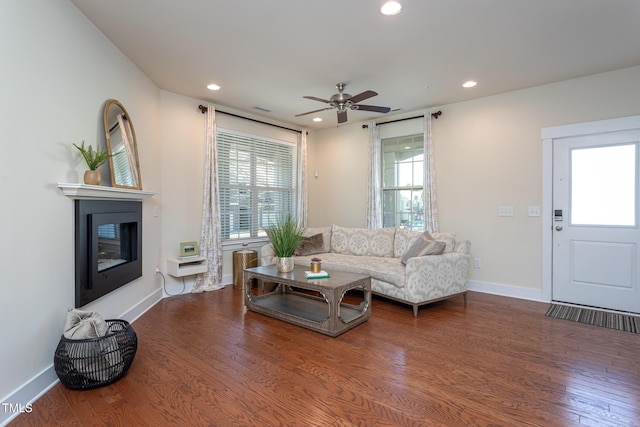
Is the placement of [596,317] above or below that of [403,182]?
below

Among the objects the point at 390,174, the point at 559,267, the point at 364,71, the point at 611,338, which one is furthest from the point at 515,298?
the point at 364,71

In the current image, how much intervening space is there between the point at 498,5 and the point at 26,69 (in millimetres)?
3198

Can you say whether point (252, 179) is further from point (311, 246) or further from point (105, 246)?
point (105, 246)

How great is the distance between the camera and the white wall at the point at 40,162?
186 cm

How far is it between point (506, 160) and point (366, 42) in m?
2.56

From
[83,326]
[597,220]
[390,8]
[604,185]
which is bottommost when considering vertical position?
[83,326]

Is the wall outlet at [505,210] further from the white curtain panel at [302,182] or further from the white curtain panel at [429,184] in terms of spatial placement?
the white curtain panel at [302,182]

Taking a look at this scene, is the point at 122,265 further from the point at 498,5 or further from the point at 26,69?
the point at 498,5

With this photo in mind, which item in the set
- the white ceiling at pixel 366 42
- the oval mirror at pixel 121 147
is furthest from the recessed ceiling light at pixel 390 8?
the oval mirror at pixel 121 147

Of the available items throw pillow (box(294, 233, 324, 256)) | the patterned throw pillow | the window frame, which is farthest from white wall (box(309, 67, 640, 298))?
the window frame

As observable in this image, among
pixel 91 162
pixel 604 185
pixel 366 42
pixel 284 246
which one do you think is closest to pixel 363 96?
pixel 366 42

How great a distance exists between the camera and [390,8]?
2465 millimetres

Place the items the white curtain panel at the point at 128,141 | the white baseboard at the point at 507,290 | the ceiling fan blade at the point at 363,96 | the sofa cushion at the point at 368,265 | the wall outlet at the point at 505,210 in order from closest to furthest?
the white curtain panel at the point at 128,141
the ceiling fan blade at the point at 363,96
the sofa cushion at the point at 368,265
the white baseboard at the point at 507,290
the wall outlet at the point at 505,210

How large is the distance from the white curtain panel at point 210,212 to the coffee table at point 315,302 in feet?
3.56
